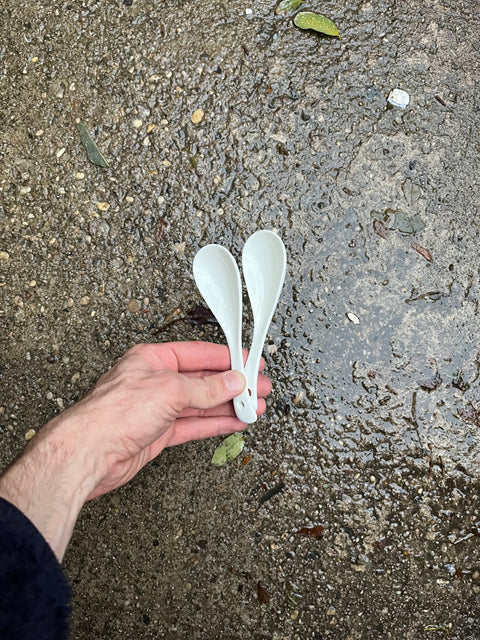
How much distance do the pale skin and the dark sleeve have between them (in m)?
0.10

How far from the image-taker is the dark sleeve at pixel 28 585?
3.25 feet

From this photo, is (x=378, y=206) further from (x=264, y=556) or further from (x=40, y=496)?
(x=40, y=496)

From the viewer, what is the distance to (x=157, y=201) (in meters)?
1.79

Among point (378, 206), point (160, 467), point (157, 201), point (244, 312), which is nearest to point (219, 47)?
point (157, 201)

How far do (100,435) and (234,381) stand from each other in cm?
41

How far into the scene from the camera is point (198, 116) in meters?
1.80

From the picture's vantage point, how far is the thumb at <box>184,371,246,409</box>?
1.35 meters

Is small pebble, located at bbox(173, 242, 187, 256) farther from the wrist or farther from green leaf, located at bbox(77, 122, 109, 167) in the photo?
the wrist

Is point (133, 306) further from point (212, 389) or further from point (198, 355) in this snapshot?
point (212, 389)

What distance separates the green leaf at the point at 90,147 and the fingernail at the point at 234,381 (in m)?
0.91

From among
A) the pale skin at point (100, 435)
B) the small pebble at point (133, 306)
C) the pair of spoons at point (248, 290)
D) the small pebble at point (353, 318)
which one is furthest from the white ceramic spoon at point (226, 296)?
the small pebble at point (353, 318)

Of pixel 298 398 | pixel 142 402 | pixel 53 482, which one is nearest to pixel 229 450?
pixel 298 398

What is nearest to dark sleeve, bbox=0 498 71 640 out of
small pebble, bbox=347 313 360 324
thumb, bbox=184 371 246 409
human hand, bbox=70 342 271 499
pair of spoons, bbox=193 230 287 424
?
human hand, bbox=70 342 271 499

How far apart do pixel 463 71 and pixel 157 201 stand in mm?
1171
